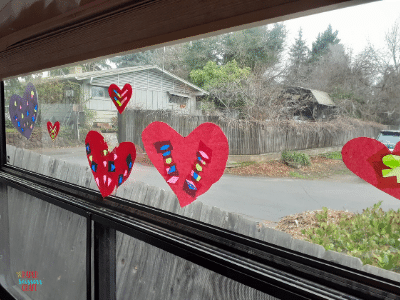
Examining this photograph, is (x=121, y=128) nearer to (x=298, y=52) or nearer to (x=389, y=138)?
(x=298, y=52)

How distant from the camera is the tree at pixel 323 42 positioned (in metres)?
0.65

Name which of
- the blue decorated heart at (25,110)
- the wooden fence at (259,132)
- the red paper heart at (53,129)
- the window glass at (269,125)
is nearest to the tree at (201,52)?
the window glass at (269,125)

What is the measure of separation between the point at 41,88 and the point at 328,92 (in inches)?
60.3

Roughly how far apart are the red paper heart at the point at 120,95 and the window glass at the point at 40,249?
667mm

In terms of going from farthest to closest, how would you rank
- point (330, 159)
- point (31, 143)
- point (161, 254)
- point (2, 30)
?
point (31, 143) → point (2, 30) → point (161, 254) → point (330, 159)

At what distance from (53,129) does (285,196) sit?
4.24 ft

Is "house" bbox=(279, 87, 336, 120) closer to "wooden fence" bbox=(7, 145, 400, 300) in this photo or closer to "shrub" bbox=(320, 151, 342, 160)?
"shrub" bbox=(320, 151, 342, 160)

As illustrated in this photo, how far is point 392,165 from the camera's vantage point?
1.96 ft

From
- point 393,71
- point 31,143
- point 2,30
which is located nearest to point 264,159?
point 393,71

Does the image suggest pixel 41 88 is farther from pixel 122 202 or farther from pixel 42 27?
pixel 122 202

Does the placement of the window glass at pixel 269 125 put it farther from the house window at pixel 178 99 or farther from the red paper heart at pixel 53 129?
the red paper heart at pixel 53 129

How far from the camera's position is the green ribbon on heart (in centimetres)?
59

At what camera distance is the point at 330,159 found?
68 cm

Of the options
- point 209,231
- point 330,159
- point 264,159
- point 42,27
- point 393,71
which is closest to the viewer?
point 393,71
